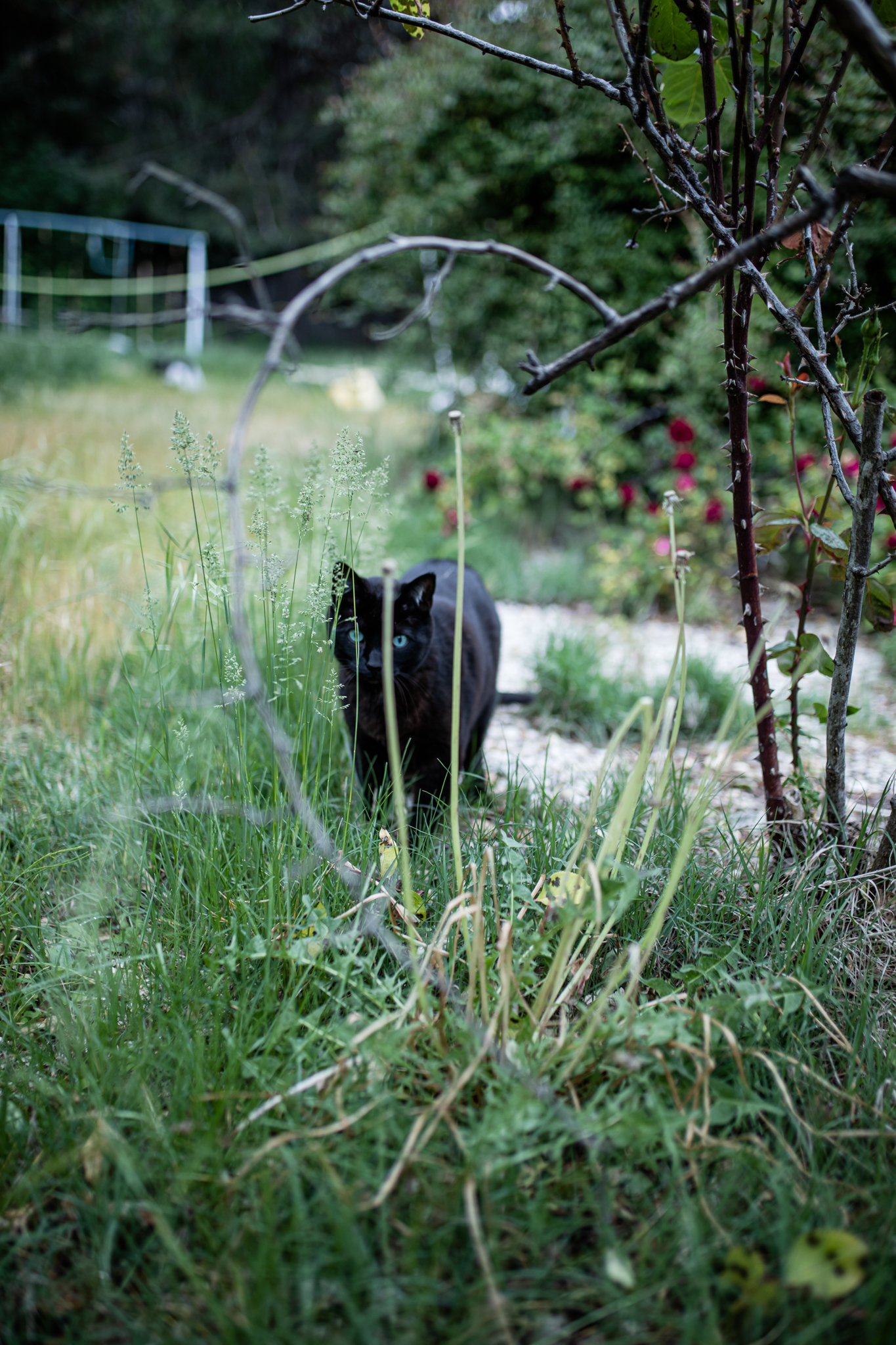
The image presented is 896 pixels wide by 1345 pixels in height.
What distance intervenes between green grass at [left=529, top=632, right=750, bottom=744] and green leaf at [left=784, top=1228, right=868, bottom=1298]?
1831 mm

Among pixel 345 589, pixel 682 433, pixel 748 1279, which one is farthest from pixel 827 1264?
pixel 682 433

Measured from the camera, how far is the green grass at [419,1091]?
0.89 metres

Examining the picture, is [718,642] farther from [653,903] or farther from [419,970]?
[419,970]

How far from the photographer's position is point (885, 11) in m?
1.28

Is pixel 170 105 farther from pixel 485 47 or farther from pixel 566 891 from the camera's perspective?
pixel 566 891

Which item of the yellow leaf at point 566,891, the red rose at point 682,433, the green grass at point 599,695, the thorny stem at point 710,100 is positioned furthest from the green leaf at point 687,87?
the red rose at point 682,433

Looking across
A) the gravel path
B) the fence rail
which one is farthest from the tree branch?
the fence rail

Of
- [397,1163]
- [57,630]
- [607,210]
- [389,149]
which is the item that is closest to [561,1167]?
[397,1163]

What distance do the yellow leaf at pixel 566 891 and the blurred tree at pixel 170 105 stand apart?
17045mm

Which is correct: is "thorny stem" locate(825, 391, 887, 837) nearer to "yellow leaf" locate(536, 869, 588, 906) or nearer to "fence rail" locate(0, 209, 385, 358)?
"yellow leaf" locate(536, 869, 588, 906)

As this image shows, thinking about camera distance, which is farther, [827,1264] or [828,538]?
[828,538]

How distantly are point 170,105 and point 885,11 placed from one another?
21.0 meters

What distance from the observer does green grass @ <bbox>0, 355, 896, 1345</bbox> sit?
2.93ft

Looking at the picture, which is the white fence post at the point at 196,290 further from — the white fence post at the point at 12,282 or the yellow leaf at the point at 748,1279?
the yellow leaf at the point at 748,1279
